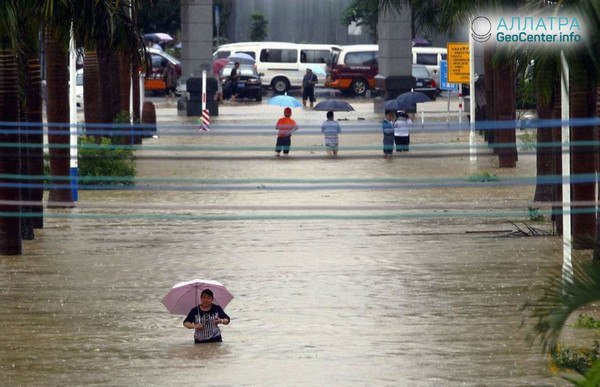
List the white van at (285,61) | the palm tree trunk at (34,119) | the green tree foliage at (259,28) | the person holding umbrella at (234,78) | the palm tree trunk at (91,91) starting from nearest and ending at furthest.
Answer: the palm tree trunk at (34,119)
the palm tree trunk at (91,91)
the person holding umbrella at (234,78)
the white van at (285,61)
the green tree foliage at (259,28)

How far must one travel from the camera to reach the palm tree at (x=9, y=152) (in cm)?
1725

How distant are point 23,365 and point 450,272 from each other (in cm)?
620

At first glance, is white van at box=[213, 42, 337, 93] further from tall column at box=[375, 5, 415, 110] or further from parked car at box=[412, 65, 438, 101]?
tall column at box=[375, 5, 415, 110]

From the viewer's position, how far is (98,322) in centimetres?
1310

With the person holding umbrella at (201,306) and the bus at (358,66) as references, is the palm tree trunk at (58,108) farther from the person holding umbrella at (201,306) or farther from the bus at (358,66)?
the bus at (358,66)

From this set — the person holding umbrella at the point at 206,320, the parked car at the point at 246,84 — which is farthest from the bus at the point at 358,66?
the person holding umbrella at the point at 206,320

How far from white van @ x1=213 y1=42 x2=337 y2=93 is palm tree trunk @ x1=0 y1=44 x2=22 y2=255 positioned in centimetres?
3789

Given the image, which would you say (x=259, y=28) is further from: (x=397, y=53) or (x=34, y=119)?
(x=34, y=119)

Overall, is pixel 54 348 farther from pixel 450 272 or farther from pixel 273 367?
pixel 450 272

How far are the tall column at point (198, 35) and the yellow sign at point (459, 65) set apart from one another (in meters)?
13.0

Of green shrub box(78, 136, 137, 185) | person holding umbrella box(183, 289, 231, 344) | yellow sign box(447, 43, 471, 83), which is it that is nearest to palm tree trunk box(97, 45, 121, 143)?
green shrub box(78, 136, 137, 185)

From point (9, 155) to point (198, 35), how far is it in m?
27.8

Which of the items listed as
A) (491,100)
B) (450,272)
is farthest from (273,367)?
(491,100)

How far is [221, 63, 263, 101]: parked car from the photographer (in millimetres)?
51531
